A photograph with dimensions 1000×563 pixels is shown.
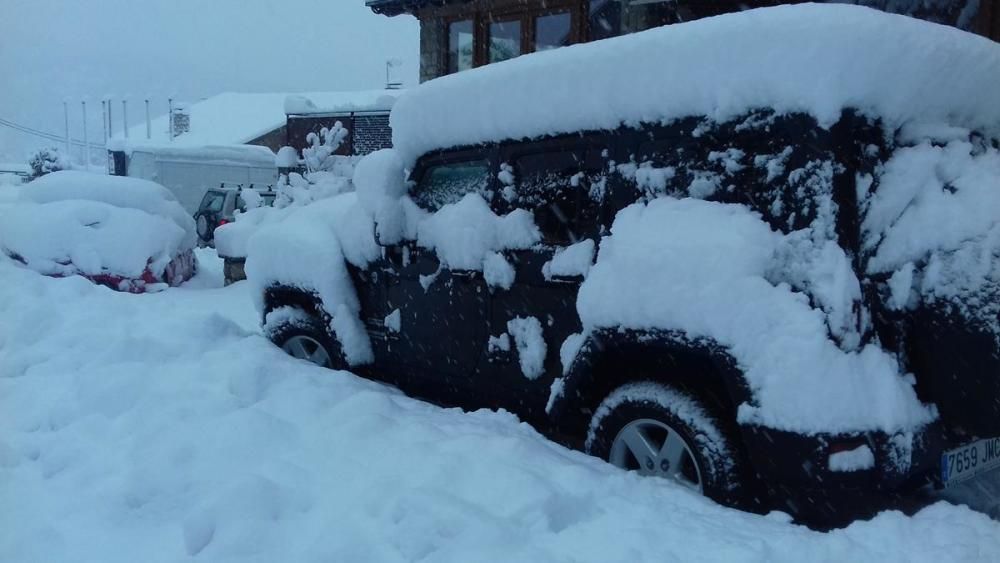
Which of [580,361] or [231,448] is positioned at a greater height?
[580,361]

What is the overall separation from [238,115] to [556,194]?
160 feet

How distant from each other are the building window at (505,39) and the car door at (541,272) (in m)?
9.23

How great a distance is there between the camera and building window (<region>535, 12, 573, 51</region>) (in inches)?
468

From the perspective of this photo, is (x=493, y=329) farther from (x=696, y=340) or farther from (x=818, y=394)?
(x=818, y=394)

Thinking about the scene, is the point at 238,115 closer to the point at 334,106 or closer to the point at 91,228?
the point at 334,106

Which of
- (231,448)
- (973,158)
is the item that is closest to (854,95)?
(973,158)

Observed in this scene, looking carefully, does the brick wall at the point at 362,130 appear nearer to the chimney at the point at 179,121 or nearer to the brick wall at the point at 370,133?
the brick wall at the point at 370,133

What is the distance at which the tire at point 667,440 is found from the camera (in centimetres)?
306

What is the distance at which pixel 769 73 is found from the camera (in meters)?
2.94

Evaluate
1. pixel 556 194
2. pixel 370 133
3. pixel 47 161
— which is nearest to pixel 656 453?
pixel 556 194

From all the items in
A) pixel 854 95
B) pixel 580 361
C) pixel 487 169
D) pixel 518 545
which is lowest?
pixel 518 545

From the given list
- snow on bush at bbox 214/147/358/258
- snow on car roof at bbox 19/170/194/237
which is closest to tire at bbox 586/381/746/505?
snow on bush at bbox 214/147/358/258

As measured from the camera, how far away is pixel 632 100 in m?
3.41

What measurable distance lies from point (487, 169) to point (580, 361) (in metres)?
1.27
